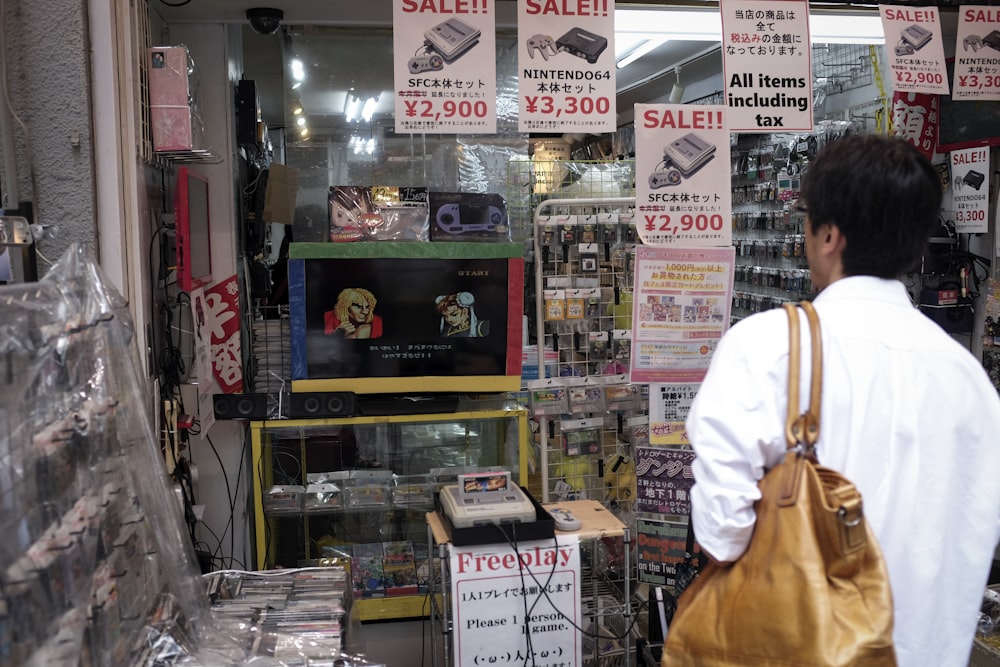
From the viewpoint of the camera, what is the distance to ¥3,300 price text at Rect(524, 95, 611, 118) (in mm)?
3318

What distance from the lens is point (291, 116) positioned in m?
4.39

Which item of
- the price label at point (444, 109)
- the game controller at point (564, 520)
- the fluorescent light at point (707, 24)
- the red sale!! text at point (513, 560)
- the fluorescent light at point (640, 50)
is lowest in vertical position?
the red sale!! text at point (513, 560)

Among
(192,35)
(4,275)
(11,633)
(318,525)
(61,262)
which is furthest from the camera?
(318,525)

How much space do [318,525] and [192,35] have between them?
2.37 metres

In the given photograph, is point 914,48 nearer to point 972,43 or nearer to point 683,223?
point 972,43

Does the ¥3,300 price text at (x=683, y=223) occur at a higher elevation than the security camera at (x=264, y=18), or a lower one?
lower

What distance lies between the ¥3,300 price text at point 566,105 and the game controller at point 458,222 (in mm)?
784

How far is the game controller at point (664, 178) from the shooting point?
3.54m

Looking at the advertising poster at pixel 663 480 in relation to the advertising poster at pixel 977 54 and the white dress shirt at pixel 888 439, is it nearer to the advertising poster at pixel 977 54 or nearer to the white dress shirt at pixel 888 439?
the advertising poster at pixel 977 54

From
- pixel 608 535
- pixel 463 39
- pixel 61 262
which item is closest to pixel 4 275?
pixel 61 262

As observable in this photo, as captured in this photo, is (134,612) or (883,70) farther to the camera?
(883,70)

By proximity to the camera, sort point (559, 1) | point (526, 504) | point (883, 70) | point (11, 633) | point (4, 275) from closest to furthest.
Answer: point (11, 633), point (4, 275), point (526, 504), point (559, 1), point (883, 70)

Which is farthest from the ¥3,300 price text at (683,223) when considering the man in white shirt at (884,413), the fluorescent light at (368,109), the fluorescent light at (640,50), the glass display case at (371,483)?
the fluorescent light at (640,50)

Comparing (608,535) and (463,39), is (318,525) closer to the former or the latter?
(608,535)
